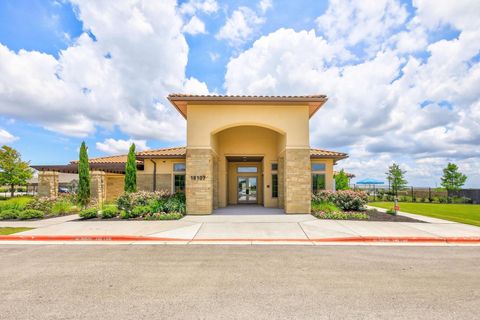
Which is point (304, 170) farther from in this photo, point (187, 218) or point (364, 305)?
point (364, 305)

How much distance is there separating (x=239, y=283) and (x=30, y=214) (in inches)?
506

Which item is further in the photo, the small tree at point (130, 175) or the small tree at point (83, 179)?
the small tree at point (83, 179)

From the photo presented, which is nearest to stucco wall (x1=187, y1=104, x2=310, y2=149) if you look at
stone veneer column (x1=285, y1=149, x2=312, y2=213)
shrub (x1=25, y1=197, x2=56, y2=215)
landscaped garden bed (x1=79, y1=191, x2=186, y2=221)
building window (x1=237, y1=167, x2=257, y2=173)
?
stone veneer column (x1=285, y1=149, x2=312, y2=213)

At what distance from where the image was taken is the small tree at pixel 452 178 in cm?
2834

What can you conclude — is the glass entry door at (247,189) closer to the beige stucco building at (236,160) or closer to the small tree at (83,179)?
the beige stucco building at (236,160)

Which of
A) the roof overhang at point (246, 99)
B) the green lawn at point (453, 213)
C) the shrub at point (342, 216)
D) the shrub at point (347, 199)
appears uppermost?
the roof overhang at point (246, 99)

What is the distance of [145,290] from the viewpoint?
4.56 m

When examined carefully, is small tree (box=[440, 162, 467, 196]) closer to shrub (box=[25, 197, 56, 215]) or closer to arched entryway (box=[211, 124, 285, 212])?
arched entryway (box=[211, 124, 285, 212])

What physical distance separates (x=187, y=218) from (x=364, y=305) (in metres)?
9.77

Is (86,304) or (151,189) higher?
(151,189)

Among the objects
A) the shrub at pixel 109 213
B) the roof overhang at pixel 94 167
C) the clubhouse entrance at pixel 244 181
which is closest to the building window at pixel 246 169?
the clubhouse entrance at pixel 244 181

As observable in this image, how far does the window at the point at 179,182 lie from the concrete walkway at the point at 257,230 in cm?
511

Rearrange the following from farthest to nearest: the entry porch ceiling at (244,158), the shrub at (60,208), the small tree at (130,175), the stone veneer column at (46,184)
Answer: the stone veneer column at (46,184), the entry porch ceiling at (244,158), the small tree at (130,175), the shrub at (60,208)

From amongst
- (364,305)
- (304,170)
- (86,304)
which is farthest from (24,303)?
(304,170)
